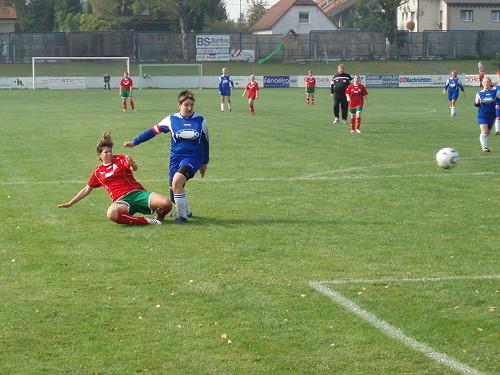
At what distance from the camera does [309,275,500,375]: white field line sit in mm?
7336

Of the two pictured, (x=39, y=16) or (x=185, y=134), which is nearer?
(x=185, y=134)

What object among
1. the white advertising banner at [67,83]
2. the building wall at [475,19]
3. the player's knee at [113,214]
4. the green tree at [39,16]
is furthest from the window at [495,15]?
the player's knee at [113,214]

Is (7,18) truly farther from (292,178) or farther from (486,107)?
(292,178)

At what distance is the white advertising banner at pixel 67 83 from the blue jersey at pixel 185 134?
60430mm

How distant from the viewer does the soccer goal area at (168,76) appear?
75.2 metres

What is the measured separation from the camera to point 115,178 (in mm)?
13445

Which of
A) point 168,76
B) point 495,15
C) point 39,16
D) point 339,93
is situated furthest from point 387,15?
point 339,93

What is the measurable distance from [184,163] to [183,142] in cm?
31

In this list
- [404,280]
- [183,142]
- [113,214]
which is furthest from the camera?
[183,142]

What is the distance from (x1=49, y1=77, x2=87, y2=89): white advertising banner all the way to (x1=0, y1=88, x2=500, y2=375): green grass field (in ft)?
170

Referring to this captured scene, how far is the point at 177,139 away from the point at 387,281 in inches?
190

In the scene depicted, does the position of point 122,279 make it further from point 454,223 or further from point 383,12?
point 383,12

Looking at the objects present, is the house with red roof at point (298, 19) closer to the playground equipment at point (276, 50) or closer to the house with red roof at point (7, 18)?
the playground equipment at point (276, 50)

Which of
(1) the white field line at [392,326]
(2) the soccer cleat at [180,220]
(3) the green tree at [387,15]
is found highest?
(3) the green tree at [387,15]
